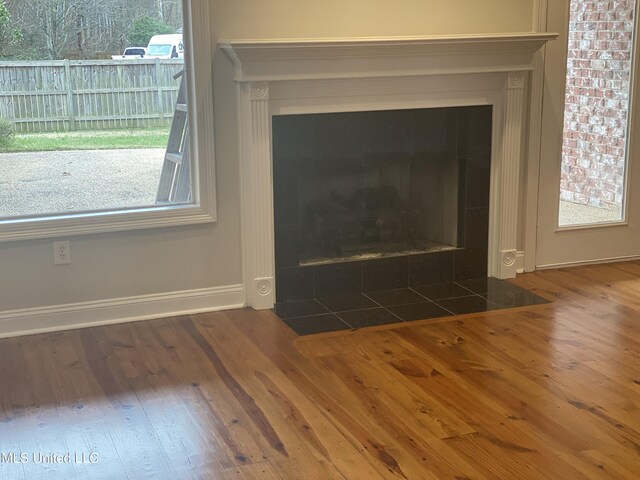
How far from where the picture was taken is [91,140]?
4.23 metres

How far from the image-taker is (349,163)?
470cm

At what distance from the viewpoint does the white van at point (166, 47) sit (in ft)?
13.8

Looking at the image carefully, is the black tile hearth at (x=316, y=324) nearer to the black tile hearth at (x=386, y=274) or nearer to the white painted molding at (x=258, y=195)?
the white painted molding at (x=258, y=195)

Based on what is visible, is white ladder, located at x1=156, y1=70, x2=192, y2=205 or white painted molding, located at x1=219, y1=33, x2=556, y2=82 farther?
white ladder, located at x1=156, y1=70, x2=192, y2=205

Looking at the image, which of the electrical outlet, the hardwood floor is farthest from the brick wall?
the electrical outlet

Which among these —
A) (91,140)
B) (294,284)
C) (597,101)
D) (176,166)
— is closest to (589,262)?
(597,101)

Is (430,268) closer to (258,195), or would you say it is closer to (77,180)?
(258,195)

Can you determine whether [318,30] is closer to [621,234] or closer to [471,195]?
[471,195]

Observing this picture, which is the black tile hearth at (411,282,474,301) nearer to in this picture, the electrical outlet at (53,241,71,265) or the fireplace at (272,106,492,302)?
the fireplace at (272,106,492,302)

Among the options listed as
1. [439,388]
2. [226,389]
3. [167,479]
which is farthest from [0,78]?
[439,388]

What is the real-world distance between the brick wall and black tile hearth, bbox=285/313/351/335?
1.79 meters

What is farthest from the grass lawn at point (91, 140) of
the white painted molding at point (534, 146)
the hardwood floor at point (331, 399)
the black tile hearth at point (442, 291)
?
the white painted molding at point (534, 146)

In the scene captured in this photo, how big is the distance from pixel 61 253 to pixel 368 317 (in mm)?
1549

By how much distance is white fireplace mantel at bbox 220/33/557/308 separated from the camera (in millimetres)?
4266
